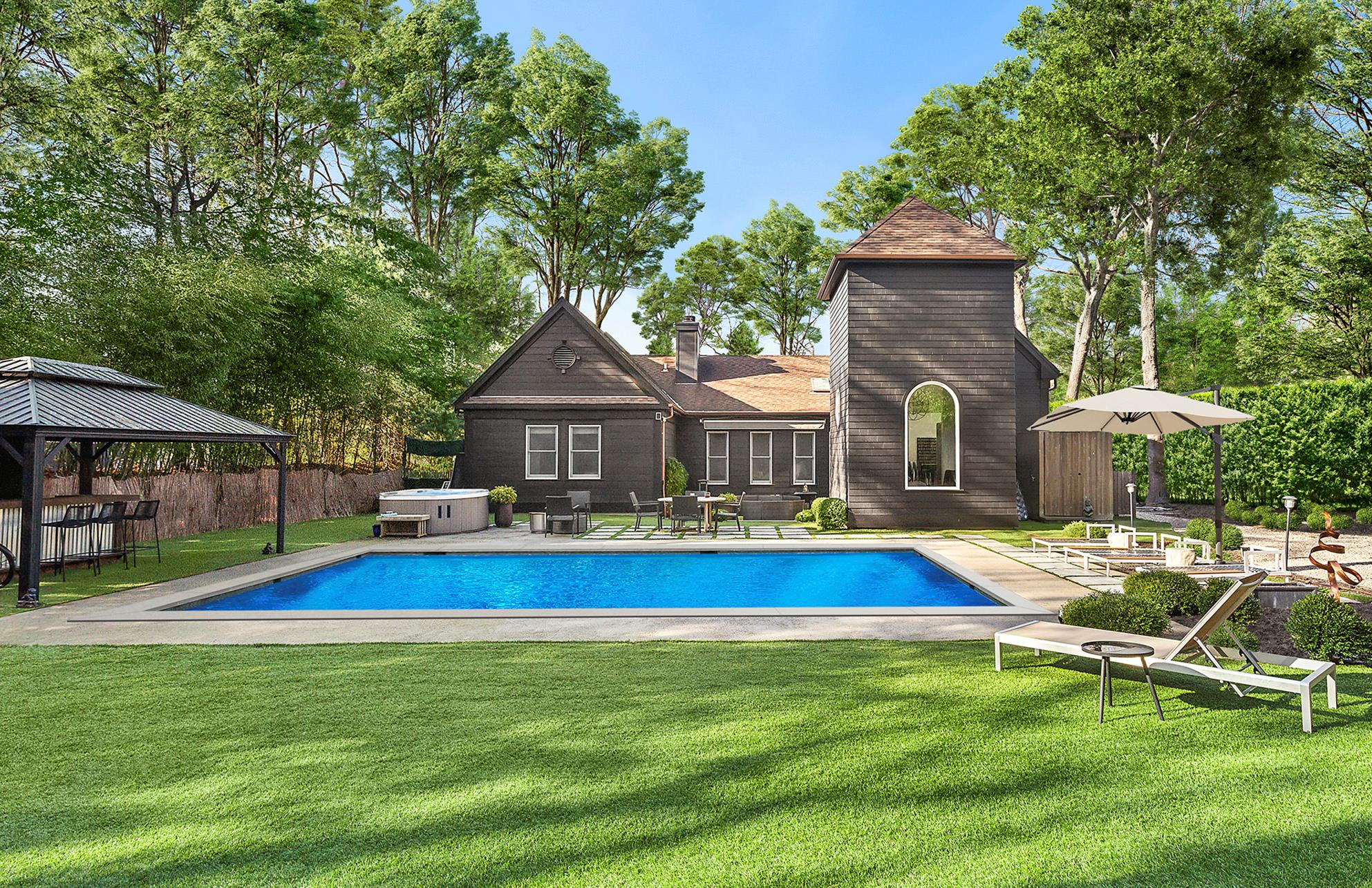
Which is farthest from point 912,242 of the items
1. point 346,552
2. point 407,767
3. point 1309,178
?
point 1309,178

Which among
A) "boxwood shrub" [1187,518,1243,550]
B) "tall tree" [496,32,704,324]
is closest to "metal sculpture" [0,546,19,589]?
"boxwood shrub" [1187,518,1243,550]

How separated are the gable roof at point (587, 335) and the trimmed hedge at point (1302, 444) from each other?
1321cm

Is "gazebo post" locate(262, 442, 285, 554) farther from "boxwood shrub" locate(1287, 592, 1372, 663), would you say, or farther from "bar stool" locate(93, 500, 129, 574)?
"boxwood shrub" locate(1287, 592, 1372, 663)

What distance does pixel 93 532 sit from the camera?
33.1ft

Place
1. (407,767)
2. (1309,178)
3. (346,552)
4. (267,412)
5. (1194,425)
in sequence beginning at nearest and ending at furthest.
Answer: (407,767), (1194,425), (346,552), (267,412), (1309,178)

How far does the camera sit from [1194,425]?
883 cm

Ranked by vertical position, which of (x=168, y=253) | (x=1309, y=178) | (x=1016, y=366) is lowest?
(x=1016, y=366)

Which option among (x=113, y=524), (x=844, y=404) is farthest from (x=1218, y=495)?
(x=113, y=524)

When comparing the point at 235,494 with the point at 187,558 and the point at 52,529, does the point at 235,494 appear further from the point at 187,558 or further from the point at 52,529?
the point at 52,529

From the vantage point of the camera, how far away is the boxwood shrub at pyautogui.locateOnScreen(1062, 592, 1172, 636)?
5195 millimetres

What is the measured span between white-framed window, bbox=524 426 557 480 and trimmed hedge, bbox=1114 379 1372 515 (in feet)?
51.5

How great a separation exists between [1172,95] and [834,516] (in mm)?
13072

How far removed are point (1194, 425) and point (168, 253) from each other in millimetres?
17546

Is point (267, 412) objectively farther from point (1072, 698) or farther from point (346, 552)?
point (1072, 698)
